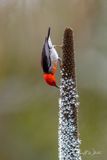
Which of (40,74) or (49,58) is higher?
(49,58)

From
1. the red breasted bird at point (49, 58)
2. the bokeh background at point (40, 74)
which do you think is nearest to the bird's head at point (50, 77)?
the red breasted bird at point (49, 58)

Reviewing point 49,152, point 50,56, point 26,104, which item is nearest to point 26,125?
point 26,104

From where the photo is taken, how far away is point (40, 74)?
4801 millimetres

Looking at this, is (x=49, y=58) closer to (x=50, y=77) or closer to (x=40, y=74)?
(x=50, y=77)

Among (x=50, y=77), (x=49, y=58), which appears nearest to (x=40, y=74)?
(x=50, y=77)

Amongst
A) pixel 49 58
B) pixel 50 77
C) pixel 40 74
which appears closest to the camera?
pixel 49 58

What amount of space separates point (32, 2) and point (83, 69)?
2.18 ft

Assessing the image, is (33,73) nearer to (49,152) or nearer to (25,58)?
(25,58)

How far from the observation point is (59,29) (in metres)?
4.70

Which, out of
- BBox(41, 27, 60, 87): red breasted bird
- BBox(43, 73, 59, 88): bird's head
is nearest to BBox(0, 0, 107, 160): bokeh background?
BBox(43, 73, 59, 88): bird's head

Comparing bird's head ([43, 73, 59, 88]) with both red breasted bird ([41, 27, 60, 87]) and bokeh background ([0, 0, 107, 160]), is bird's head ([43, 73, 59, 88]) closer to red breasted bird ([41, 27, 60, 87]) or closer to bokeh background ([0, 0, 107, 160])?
red breasted bird ([41, 27, 60, 87])

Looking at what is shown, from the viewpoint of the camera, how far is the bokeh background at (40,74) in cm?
458

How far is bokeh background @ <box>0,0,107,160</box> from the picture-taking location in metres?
4.58

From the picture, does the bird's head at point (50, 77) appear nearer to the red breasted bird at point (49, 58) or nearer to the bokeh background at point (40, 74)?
the red breasted bird at point (49, 58)
